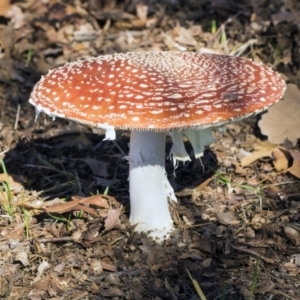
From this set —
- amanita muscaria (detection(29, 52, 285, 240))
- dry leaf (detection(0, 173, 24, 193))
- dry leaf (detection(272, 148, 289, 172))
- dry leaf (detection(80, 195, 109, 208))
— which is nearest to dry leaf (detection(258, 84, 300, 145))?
dry leaf (detection(272, 148, 289, 172))

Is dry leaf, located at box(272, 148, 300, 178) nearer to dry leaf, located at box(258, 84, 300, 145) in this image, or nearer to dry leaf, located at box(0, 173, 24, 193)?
dry leaf, located at box(258, 84, 300, 145)

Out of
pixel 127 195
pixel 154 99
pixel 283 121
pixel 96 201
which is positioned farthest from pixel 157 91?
pixel 283 121

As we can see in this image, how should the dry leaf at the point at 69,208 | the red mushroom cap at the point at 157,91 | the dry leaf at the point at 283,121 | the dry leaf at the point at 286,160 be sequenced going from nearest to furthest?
the red mushroom cap at the point at 157,91 → the dry leaf at the point at 69,208 → the dry leaf at the point at 286,160 → the dry leaf at the point at 283,121

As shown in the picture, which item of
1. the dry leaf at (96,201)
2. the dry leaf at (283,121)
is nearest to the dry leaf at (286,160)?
the dry leaf at (283,121)

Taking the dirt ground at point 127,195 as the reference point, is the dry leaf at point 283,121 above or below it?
above

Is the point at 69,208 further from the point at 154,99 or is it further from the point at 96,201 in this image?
the point at 154,99

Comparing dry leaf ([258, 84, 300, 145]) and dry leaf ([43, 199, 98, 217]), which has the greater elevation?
dry leaf ([258, 84, 300, 145])

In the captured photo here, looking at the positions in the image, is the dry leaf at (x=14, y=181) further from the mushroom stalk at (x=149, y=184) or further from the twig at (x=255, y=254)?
the twig at (x=255, y=254)
